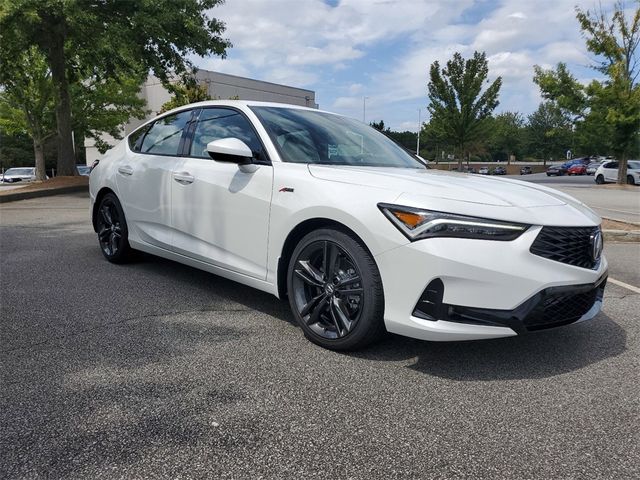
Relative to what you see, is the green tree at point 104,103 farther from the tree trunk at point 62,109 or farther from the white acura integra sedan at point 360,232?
the white acura integra sedan at point 360,232

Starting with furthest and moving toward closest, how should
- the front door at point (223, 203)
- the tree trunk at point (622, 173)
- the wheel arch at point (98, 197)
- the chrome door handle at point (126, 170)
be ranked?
the tree trunk at point (622, 173) → the wheel arch at point (98, 197) → the chrome door handle at point (126, 170) → the front door at point (223, 203)

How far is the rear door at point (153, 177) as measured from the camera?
4.50 meters

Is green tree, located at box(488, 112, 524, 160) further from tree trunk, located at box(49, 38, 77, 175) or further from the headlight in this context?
the headlight

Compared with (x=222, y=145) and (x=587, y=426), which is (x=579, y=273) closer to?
(x=587, y=426)

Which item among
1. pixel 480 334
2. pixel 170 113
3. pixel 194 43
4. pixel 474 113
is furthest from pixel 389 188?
pixel 474 113

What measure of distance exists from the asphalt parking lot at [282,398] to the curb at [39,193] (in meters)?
10.1

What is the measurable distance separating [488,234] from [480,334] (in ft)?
1.73

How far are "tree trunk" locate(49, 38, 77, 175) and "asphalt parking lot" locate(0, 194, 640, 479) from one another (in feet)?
45.4

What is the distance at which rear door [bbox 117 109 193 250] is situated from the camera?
4.50 m

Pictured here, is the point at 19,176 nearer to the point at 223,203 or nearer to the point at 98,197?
the point at 98,197

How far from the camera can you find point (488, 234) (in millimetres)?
2721

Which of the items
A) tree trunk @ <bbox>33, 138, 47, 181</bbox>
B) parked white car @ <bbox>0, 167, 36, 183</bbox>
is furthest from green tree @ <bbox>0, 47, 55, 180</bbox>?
parked white car @ <bbox>0, 167, 36, 183</bbox>

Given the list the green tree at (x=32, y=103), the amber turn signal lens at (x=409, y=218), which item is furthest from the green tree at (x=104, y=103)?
the amber turn signal lens at (x=409, y=218)

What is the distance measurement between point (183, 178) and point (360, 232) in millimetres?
1933
